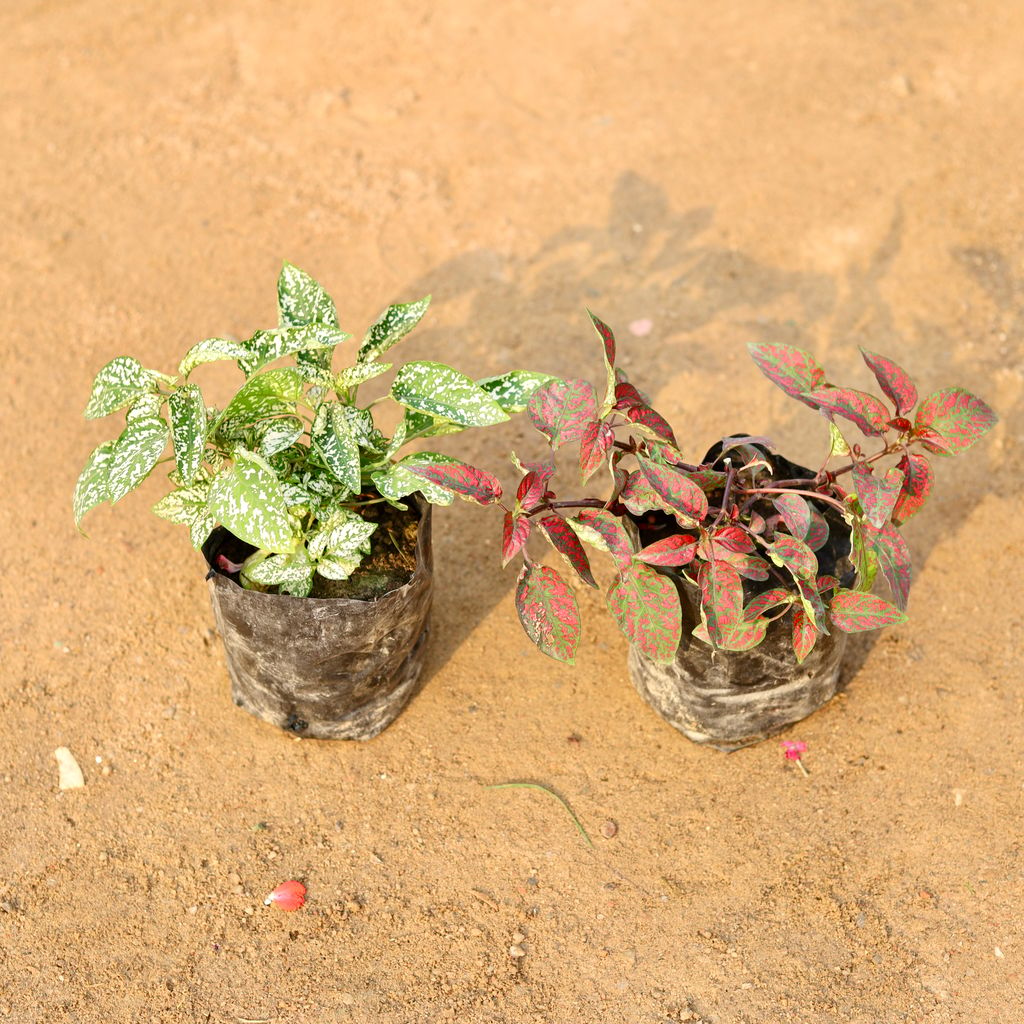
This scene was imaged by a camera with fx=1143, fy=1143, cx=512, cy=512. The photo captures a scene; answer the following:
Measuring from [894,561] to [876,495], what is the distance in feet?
0.47

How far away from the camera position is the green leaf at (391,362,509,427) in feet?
6.60

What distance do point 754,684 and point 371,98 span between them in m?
2.73

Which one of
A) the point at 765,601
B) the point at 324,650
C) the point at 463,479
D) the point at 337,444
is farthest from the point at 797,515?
the point at 324,650

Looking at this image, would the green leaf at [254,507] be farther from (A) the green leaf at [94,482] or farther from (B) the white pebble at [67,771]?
(B) the white pebble at [67,771]

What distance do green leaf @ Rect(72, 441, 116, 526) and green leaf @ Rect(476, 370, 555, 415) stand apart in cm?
67

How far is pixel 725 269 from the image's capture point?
11.5 ft

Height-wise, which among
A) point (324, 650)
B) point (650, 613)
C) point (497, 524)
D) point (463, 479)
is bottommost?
point (497, 524)

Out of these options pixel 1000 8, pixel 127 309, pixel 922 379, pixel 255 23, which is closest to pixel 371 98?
pixel 255 23

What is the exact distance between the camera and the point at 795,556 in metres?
1.94

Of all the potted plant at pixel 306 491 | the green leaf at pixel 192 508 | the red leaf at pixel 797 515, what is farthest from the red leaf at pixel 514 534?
the green leaf at pixel 192 508

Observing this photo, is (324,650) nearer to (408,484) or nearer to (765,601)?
(408,484)

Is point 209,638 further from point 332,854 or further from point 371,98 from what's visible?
point 371,98

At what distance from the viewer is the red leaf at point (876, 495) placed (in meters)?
1.86

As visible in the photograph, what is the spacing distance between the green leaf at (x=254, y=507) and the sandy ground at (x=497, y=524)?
720mm
